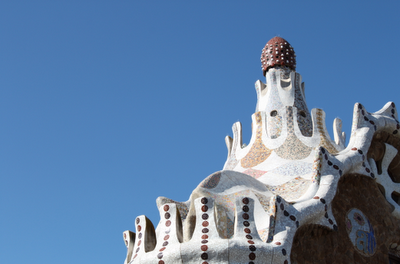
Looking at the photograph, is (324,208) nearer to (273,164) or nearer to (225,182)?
(225,182)

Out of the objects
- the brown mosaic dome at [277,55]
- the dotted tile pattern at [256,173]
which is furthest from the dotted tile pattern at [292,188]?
the brown mosaic dome at [277,55]

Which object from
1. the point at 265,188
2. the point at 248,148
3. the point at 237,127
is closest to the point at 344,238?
the point at 265,188

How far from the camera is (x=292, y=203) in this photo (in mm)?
7105

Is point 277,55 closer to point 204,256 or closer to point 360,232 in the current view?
point 360,232

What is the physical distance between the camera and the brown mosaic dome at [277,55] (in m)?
11.3

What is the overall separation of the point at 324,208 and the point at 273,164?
2.31 meters

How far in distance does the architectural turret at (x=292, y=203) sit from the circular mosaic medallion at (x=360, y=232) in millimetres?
14

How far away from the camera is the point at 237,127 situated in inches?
426

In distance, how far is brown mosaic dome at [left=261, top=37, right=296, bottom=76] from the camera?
11.3 metres

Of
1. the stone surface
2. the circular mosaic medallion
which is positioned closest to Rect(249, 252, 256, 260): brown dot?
the stone surface

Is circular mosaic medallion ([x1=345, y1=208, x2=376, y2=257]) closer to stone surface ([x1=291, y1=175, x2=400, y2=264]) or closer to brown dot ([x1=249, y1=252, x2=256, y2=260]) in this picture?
stone surface ([x1=291, y1=175, x2=400, y2=264])

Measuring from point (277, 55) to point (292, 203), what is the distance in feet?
15.9

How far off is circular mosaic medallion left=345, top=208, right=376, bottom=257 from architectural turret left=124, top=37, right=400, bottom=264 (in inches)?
0.6

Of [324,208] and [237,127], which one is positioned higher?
[237,127]
